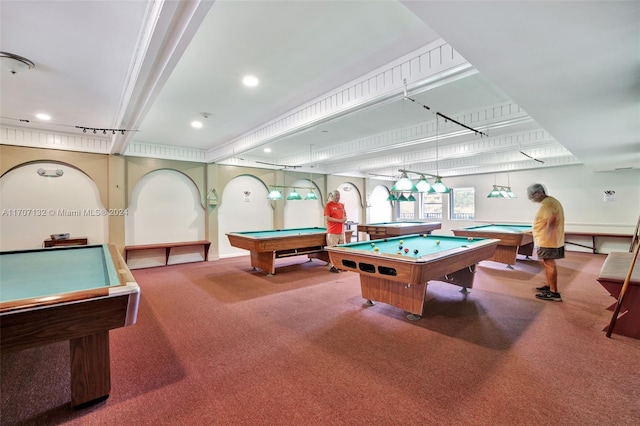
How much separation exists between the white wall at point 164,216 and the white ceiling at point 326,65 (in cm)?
182

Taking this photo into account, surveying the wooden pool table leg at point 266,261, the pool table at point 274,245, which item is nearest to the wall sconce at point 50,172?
the pool table at point 274,245

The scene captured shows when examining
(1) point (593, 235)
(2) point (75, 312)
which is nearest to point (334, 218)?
(2) point (75, 312)

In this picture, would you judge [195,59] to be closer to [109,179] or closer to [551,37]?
[551,37]

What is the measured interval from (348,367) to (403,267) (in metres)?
1.02

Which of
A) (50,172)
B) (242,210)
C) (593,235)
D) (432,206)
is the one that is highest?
(50,172)

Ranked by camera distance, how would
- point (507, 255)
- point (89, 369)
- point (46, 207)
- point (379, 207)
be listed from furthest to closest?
point (379, 207), point (507, 255), point (46, 207), point (89, 369)

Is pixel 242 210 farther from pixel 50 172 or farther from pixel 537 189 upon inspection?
pixel 537 189

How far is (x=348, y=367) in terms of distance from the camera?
2230mm

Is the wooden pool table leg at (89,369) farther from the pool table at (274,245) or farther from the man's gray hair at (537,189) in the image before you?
the man's gray hair at (537,189)

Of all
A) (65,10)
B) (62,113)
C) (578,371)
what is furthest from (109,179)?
(578,371)

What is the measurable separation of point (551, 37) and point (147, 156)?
23.2ft

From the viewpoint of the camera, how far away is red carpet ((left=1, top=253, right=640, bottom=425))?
1743mm

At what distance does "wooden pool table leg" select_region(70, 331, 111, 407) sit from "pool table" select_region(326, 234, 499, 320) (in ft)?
7.38

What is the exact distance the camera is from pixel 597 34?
64.9 inches
